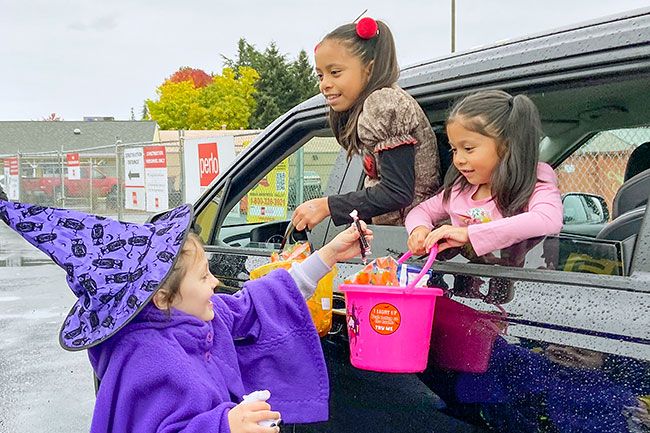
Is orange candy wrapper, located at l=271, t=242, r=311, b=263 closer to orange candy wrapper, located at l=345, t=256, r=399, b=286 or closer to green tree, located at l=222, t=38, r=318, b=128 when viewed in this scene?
orange candy wrapper, located at l=345, t=256, r=399, b=286

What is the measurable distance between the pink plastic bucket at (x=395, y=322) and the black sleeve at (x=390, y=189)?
1.24 feet

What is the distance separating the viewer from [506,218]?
1869mm

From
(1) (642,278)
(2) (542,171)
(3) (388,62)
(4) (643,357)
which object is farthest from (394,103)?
(4) (643,357)

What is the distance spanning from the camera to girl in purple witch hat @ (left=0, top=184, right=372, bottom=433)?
5.40ft

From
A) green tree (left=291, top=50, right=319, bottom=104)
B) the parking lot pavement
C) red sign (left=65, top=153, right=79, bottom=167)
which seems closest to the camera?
the parking lot pavement

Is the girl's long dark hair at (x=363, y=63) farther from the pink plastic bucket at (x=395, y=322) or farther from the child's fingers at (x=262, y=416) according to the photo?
the child's fingers at (x=262, y=416)

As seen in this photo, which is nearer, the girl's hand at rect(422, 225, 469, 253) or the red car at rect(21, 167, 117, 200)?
Answer: the girl's hand at rect(422, 225, 469, 253)

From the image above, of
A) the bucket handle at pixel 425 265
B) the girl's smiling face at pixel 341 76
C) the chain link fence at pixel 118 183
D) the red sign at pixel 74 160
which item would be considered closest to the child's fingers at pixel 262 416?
the bucket handle at pixel 425 265

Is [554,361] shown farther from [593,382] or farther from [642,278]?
[642,278]

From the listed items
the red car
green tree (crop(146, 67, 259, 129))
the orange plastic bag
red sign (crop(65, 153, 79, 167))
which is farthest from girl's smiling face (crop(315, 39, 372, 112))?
green tree (crop(146, 67, 259, 129))

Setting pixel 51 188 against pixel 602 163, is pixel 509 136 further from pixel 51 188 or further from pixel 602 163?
pixel 51 188

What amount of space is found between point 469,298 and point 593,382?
386 mm

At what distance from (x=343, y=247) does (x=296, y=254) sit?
0.29 m

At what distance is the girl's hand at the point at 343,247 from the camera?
2.13m
